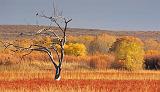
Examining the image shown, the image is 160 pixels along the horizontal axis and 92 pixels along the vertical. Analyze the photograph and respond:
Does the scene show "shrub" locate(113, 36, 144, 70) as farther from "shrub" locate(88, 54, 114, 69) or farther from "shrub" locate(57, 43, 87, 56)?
"shrub" locate(57, 43, 87, 56)

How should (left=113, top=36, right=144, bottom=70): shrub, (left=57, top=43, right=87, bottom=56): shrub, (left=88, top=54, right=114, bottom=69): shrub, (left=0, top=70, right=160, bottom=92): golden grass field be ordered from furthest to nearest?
(left=57, top=43, right=87, bottom=56): shrub
(left=88, top=54, right=114, bottom=69): shrub
(left=113, top=36, right=144, bottom=70): shrub
(left=0, top=70, right=160, bottom=92): golden grass field

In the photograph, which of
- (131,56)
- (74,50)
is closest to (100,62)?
(131,56)

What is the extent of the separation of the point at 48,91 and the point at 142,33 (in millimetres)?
169443

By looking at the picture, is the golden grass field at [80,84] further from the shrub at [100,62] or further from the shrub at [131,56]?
the shrub at [100,62]

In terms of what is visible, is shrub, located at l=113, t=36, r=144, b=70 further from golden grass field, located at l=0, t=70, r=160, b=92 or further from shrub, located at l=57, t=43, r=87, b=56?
shrub, located at l=57, t=43, r=87, b=56

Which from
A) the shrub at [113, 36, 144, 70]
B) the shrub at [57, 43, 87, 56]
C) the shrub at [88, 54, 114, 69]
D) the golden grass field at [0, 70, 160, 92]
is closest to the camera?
the golden grass field at [0, 70, 160, 92]

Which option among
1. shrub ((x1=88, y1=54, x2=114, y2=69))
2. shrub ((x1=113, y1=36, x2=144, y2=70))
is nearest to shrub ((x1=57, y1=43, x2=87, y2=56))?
shrub ((x1=88, y1=54, x2=114, y2=69))

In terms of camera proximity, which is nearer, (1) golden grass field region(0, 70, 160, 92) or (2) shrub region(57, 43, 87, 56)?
(1) golden grass field region(0, 70, 160, 92)

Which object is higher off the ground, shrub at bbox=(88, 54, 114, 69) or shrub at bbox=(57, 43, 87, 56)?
shrub at bbox=(57, 43, 87, 56)

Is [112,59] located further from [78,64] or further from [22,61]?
[22,61]

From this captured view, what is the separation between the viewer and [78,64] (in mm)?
47000

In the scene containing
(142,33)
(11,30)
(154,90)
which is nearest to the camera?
(154,90)

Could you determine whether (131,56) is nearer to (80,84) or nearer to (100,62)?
(100,62)

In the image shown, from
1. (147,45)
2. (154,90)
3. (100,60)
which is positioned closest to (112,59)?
(100,60)
